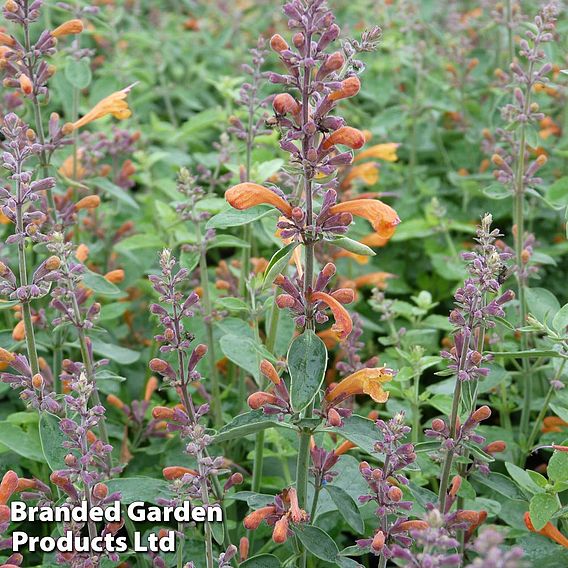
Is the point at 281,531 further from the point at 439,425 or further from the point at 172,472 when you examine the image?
the point at 439,425

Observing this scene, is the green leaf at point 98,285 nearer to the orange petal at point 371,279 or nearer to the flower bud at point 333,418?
the flower bud at point 333,418

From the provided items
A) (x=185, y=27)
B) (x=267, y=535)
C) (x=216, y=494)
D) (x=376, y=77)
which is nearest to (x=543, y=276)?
(x=376, y=77)

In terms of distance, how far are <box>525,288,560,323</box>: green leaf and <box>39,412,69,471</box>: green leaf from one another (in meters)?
1.80

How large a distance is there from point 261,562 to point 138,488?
43cm

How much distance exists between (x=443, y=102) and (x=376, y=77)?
49cm

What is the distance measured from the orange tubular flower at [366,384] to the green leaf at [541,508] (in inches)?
22.0

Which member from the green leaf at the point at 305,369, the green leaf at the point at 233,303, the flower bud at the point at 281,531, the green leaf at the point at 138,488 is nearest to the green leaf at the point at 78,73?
the green leaf at the point at 233,303

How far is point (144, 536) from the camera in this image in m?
2.71

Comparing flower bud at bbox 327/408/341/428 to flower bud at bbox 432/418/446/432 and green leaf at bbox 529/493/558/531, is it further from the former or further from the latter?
green leaf at bbox 529/493/558/531

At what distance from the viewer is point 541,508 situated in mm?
2465

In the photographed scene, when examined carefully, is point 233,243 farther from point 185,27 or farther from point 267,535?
point 185,27

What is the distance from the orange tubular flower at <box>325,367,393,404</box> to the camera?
237 centimetres

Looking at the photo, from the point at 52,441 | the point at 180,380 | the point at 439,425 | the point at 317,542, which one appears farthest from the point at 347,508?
the point at 52,441

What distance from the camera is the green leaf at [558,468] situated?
2521 millimetres
